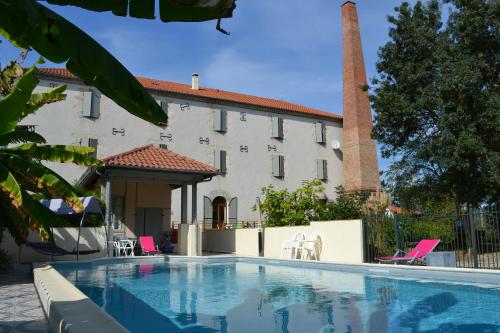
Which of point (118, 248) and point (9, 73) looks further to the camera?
point (118, 248)

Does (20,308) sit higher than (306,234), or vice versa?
(306,234)

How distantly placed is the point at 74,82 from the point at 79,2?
69.9 ft

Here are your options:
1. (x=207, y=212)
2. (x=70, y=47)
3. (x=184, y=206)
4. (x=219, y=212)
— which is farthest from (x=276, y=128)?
(x=70, y=47)

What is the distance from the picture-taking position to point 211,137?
2559cm

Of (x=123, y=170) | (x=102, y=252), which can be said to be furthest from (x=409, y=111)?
(x=102, y=252)

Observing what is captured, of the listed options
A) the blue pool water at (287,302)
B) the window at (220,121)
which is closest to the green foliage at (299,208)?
the blue pool water at (287,302)

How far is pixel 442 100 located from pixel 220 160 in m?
12.7

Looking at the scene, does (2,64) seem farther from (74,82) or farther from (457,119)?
(457,119)

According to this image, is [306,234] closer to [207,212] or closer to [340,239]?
[340,239]

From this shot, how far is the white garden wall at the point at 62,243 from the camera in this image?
13016 mm

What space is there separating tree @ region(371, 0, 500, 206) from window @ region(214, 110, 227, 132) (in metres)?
9.38

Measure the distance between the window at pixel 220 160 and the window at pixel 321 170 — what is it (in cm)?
668

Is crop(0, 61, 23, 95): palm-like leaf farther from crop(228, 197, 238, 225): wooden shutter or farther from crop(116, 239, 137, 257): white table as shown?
crop(228, 197, 238, 225): wooden shutter

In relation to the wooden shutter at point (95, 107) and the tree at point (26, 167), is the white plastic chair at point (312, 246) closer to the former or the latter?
the tree at point (26, 167)
